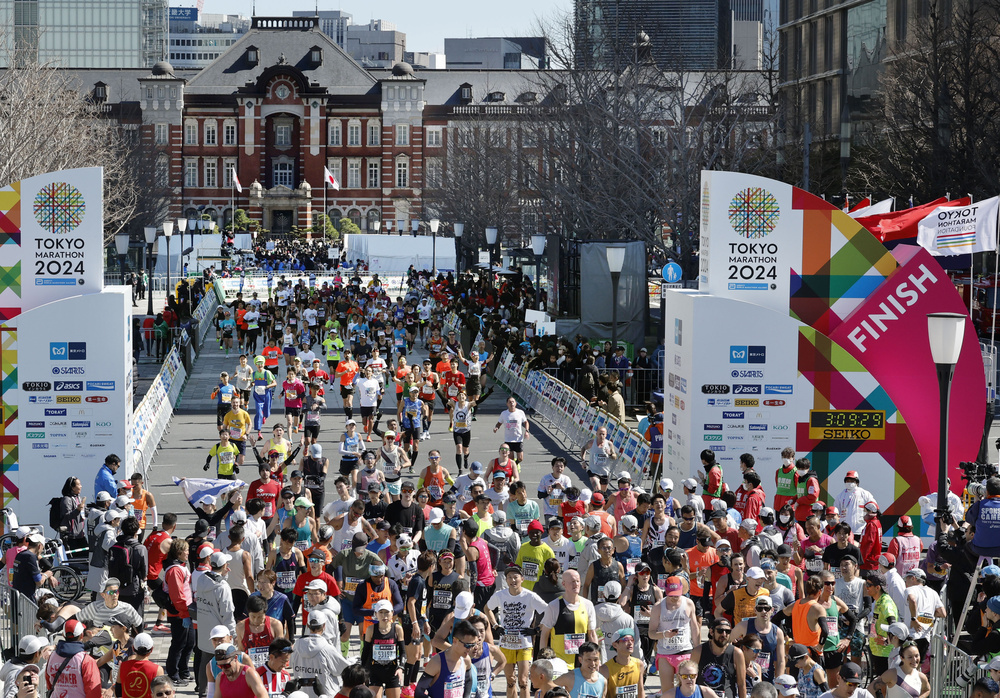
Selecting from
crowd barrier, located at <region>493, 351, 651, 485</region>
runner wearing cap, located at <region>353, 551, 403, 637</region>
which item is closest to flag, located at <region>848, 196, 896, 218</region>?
crowd barrier, located at <region>493, 351, 651, 485</region>

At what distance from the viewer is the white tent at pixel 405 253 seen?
7431 cm

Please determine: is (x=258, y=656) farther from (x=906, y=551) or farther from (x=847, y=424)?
(x=847, y=424)

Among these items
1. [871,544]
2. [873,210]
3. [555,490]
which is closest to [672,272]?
[873,210]

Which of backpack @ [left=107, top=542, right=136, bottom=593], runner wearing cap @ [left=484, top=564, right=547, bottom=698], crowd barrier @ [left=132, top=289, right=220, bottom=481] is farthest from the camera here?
crowd barrier @ [left=132, top=289, right=220, bottom=481]

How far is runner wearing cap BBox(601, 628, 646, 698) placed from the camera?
10.5 m

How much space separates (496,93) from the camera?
11406 cm

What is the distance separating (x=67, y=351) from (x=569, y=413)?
1104 cm

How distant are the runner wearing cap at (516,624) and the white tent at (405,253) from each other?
203 feet

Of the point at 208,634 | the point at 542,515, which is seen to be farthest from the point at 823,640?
the point at 542,515

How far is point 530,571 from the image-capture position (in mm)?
13570

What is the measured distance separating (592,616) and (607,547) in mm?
1285

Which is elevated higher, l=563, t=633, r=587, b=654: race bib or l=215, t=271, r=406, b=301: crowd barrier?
l=215, t=271, r=406, b=301: crowd barrier

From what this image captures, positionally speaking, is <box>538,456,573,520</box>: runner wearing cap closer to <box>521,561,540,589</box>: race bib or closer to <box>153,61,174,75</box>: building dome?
<box>521,561,540,589</box>: race bib

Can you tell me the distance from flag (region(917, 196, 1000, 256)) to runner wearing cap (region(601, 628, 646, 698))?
13053 mm
